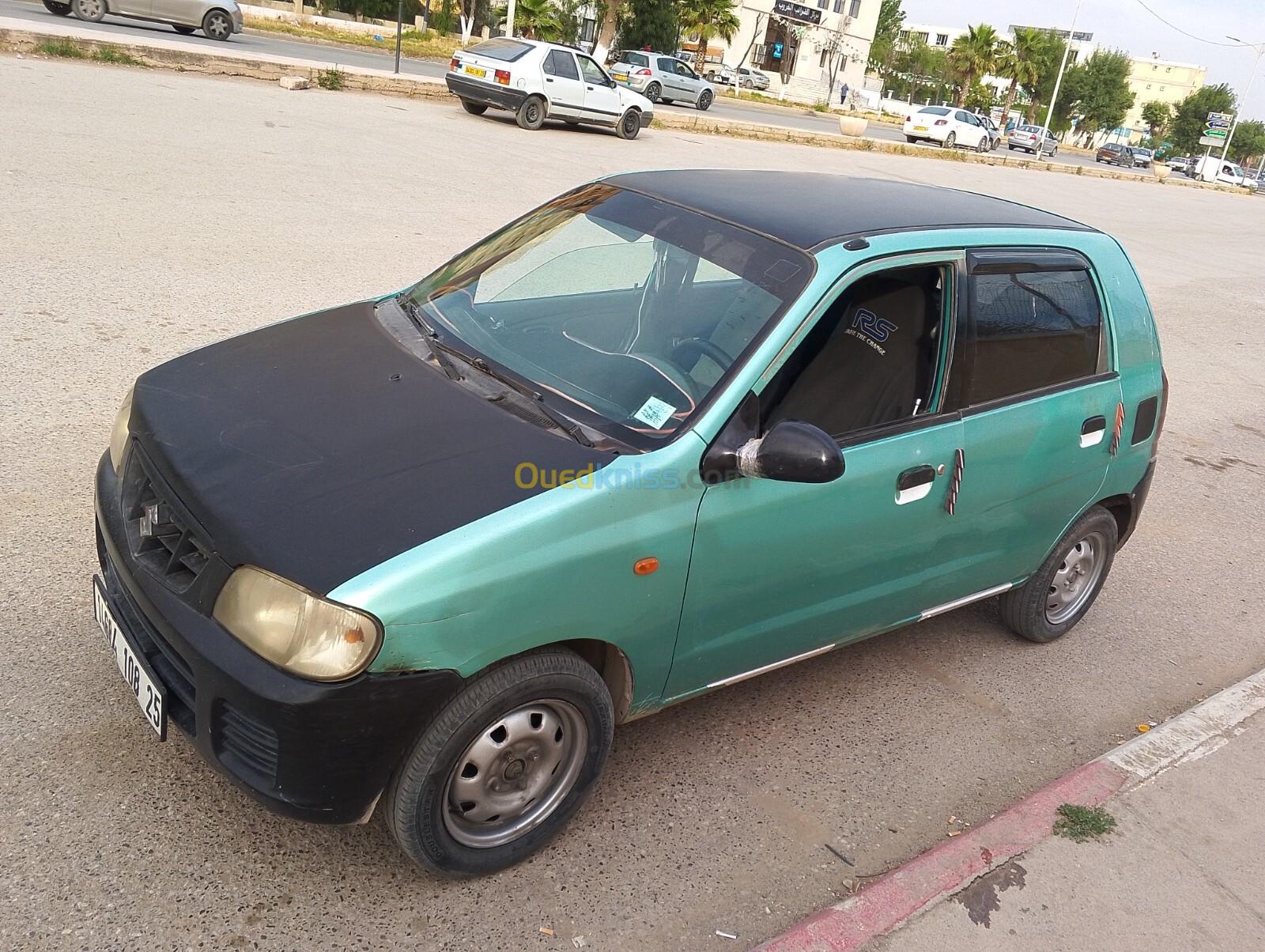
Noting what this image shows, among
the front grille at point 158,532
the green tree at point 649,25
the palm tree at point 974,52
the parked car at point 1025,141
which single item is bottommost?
the front grille at point 158,532

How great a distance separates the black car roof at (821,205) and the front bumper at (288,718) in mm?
1847

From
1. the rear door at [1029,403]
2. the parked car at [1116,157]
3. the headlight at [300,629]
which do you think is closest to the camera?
the headlight at [300,629]

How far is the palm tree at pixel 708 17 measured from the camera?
52562mm

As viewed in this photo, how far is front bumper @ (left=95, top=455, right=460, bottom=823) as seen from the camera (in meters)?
2.34

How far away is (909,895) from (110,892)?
6.86ft

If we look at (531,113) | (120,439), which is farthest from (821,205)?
(531,113)

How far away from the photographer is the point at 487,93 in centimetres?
1880

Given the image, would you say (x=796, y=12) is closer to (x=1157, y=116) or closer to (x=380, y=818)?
(x=1157, y=116)

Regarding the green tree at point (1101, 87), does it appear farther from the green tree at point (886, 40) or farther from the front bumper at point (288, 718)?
the front bumper at point (288, 718)

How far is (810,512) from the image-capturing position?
3.09 metres

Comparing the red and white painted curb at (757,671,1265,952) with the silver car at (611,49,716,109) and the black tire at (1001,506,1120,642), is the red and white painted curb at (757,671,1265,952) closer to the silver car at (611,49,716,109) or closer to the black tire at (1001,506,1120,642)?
the black tire at (1001,506,1120,642)

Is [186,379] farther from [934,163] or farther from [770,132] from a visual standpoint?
[934,163]

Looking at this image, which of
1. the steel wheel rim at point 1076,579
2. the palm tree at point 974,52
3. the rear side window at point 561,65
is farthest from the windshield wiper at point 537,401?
the palm tree at point 974,52

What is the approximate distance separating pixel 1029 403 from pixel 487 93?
16928 millimetres
